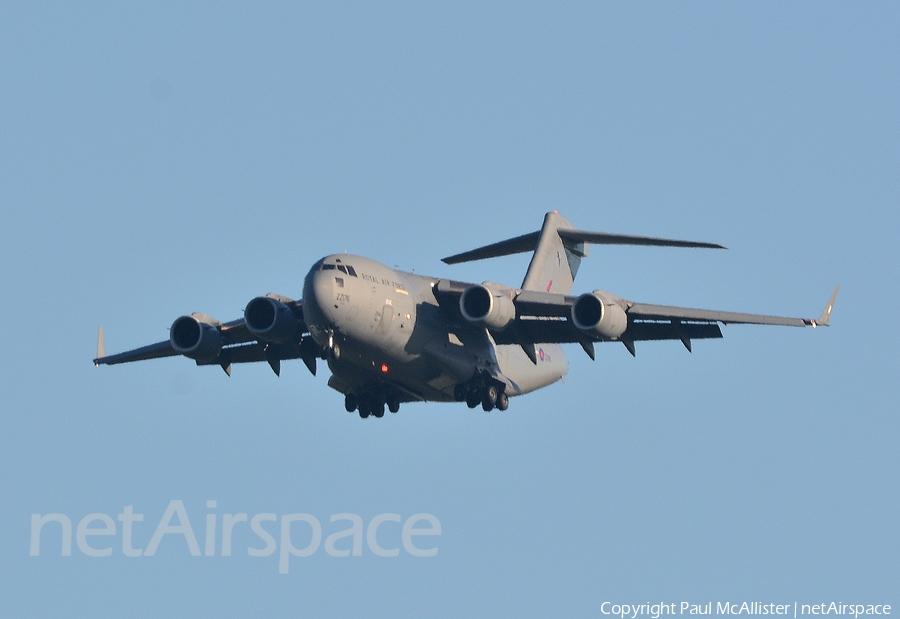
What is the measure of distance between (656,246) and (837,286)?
3.63 metres

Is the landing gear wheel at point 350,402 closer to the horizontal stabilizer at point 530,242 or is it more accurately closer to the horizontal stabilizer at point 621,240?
the horizontal stabilizer at point 530,242

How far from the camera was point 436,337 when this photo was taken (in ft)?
89.5

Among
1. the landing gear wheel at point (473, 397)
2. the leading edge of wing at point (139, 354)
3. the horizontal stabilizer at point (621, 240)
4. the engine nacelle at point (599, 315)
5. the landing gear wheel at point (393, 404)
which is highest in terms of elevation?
the horizontal stabilizer at point (621, 240)

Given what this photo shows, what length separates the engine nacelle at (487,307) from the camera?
26469 mm

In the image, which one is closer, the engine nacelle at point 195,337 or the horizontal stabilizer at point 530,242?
the engine nacelle at point 195,337

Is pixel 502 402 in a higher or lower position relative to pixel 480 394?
higher

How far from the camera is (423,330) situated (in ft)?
88.7

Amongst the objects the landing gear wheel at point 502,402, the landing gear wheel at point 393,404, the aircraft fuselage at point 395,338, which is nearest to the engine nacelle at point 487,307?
the aircraft fuselage at point 395,338

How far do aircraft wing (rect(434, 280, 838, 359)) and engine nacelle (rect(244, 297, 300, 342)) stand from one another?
282 cm

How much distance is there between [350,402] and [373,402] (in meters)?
0.48

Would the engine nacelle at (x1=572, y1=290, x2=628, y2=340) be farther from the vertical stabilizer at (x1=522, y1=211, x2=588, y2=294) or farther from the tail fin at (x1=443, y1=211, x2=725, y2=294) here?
the vertical stabilizer at (x1=522, y1=211, x2=588, y2=294)

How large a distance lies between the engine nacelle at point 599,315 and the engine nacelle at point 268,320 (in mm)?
5273

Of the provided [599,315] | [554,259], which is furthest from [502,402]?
[554,259]

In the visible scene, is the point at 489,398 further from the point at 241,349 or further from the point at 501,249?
the point at 241,349
